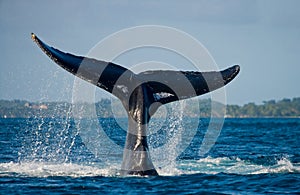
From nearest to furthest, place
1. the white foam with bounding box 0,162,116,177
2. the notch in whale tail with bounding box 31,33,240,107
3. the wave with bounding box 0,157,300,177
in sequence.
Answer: the notch in whale tail with bounding box 31,33,240,107, the white foam with bounding box 0,162,116,177, the wave with bounding box 0,157,300,177

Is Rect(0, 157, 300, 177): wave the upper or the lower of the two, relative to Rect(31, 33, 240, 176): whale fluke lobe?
lower

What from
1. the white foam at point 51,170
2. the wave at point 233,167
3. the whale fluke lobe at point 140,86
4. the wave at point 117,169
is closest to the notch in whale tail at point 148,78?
the whale fluke lobe at point 140,86

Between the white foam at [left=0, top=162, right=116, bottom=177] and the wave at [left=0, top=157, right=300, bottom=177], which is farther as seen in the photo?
the wave at [left=0, top=157, right=300, bottom=177]

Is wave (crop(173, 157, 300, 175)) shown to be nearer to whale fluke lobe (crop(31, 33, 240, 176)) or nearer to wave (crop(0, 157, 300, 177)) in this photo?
wave (crop(0, 157, 300, 177))

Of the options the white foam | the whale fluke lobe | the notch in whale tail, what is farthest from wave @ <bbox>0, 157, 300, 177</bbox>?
the notch in whale tail

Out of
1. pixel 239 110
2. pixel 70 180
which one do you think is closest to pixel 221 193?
pixel 70 180

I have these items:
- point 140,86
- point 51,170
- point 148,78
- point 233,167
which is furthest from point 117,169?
point 233,167

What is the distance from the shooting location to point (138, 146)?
12773 millimetres

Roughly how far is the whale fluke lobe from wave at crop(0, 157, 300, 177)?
1.02m

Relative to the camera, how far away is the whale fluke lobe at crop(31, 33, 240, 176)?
12805 mm

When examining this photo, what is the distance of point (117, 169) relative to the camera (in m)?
14.8

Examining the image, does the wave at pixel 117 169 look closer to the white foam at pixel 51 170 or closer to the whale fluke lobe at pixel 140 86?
the white foam at pixel 51 170

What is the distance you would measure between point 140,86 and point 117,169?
241cm

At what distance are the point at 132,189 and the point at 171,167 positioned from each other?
386cm
